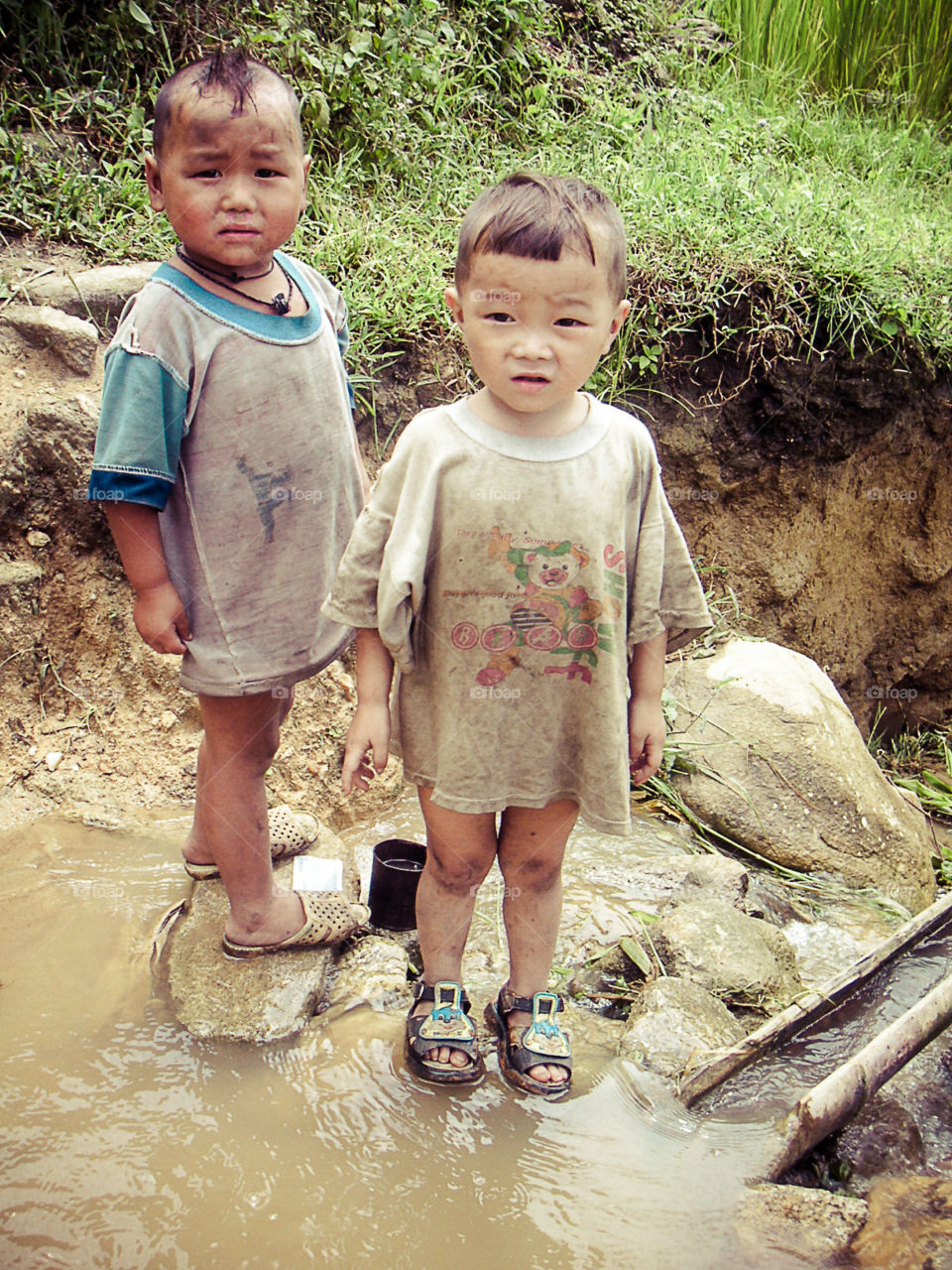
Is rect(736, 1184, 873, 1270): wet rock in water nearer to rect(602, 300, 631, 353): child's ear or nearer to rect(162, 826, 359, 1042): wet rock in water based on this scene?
rect(162, 826, 359, 1042): wet rock in water

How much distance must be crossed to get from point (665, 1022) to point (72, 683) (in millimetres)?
1963

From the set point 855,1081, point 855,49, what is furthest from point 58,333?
point 855,49

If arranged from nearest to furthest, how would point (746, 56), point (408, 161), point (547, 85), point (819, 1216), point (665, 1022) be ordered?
1. point (819, 1216)
2. point (665, 1022)
3. point (408, 161)
4. point (547, 85)
5. point (746, 56)

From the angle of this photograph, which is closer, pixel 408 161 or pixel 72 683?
pixel 72 683

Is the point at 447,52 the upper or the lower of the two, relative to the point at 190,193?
upper

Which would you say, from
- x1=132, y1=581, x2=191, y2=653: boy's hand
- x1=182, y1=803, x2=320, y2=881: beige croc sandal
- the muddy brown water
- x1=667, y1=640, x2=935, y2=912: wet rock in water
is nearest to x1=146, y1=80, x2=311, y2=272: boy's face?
x1=132, y1=581, x2=191, y2=653: boy's hand

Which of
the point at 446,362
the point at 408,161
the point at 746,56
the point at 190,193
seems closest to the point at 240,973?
the point at 190,193

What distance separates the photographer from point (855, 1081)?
6.66ft

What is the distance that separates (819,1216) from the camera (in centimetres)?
182

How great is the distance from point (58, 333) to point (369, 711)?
6.39 ft

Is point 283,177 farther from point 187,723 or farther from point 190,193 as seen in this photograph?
point 187,723

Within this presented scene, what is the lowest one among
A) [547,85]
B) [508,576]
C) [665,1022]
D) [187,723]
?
[665,1022]

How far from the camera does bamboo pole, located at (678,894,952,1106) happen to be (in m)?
2.10

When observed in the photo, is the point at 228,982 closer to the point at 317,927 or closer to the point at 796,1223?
the point at 317,927
